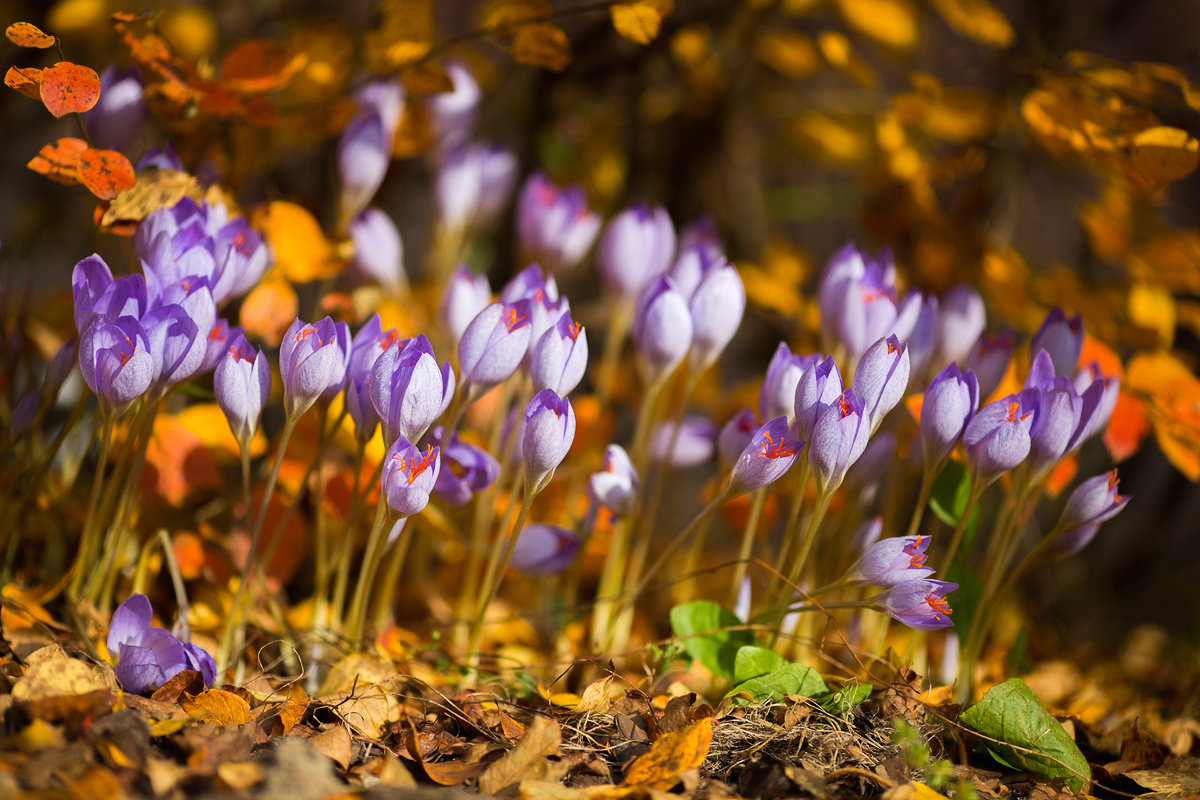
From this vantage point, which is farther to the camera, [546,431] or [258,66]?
[258,66]

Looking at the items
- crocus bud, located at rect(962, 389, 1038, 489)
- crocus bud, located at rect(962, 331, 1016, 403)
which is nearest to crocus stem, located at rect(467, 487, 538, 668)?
crocus bud, located at rect(962, 389, 1038, 489)

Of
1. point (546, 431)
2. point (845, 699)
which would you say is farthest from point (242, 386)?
point (845, 699)

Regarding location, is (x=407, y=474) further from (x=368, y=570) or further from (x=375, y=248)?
(x=375, y=248)

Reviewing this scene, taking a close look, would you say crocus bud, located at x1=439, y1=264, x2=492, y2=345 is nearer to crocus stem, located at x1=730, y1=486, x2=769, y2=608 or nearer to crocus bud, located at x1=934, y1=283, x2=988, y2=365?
crocus stem, located at x1=730, y1=486, x2=769, y2=608

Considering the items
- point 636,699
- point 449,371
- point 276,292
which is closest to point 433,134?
point 276,292

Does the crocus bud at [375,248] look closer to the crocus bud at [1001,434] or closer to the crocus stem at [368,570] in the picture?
the crocus stem at [368,570]
